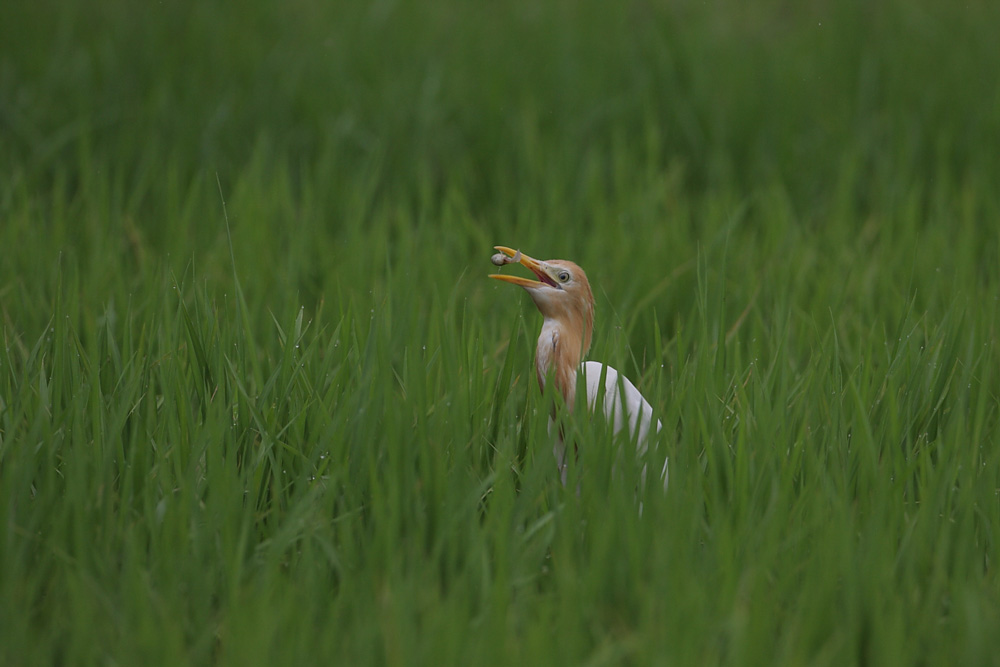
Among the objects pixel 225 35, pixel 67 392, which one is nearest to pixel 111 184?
pixel 225 35

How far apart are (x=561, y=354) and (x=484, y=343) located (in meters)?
0.60

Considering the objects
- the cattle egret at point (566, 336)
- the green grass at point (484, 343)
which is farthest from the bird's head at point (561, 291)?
the green grass at point (484, 343)

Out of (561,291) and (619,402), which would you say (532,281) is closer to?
(561,291)

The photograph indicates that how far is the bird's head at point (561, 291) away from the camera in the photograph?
2.17 metres

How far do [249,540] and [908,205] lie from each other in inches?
115

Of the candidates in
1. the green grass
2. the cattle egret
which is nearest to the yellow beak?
the cattle egret

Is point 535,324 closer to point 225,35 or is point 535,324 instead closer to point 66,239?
point 66,239

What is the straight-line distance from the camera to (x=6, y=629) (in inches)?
60.4

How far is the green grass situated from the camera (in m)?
1.63

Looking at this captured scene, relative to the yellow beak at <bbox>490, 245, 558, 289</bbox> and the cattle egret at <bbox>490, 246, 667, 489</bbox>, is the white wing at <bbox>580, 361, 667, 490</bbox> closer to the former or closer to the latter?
the cattle egret at <bbox>490, 246, 667, 489</bbox>

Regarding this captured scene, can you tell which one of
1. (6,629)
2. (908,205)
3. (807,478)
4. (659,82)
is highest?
(659,82)

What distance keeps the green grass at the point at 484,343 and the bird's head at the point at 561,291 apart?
0.44 ft

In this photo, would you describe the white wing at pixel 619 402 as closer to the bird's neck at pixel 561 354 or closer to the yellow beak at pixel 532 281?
the bird's neck at pixel 561 354

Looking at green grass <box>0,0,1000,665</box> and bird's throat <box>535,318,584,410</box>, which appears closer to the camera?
green grass <box>0,0,1000,665</box>
